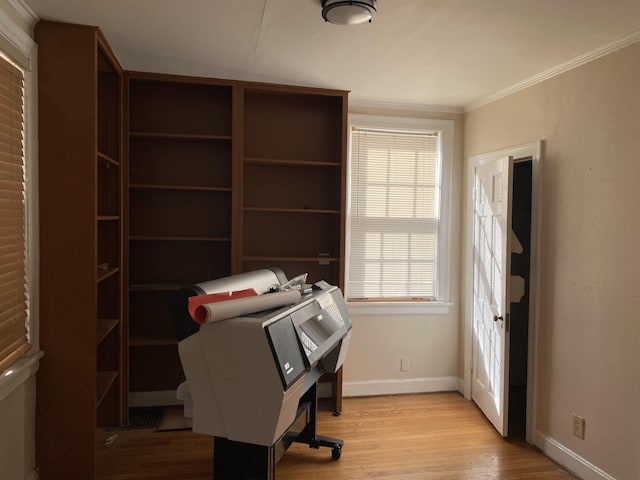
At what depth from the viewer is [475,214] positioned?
369 centimetres

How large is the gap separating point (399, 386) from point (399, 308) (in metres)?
0.67

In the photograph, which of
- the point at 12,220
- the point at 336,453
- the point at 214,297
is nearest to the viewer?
the point at 214,297

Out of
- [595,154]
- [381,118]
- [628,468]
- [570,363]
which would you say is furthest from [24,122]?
[628,468]

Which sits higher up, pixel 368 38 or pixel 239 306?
pixel 368 38

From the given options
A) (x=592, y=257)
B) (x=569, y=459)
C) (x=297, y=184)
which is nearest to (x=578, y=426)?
(x=569, y=459)

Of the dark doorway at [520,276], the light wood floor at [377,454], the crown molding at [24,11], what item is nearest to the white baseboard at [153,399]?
the light wood floor at [377,454]

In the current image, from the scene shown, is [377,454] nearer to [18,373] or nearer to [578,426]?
[578,426]

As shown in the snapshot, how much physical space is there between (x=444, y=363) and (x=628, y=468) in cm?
172

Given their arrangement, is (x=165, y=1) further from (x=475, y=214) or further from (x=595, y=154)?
(x=475, y=214)

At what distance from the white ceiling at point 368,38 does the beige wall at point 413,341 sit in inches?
33.1

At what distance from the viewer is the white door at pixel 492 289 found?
3.12 meters

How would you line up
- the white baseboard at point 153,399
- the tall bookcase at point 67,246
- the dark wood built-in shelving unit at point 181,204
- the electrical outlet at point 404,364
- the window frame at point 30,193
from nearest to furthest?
the window frame at point 30,193, the tall bookcase at point 67,246, the dark wood built-in shelving unit at point 181,204, the white baseboard at point 153,399, the electrical outlet at point 404,364

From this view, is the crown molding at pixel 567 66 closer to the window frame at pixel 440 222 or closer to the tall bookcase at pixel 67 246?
the window frame at pixel 440 222

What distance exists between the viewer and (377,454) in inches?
115
